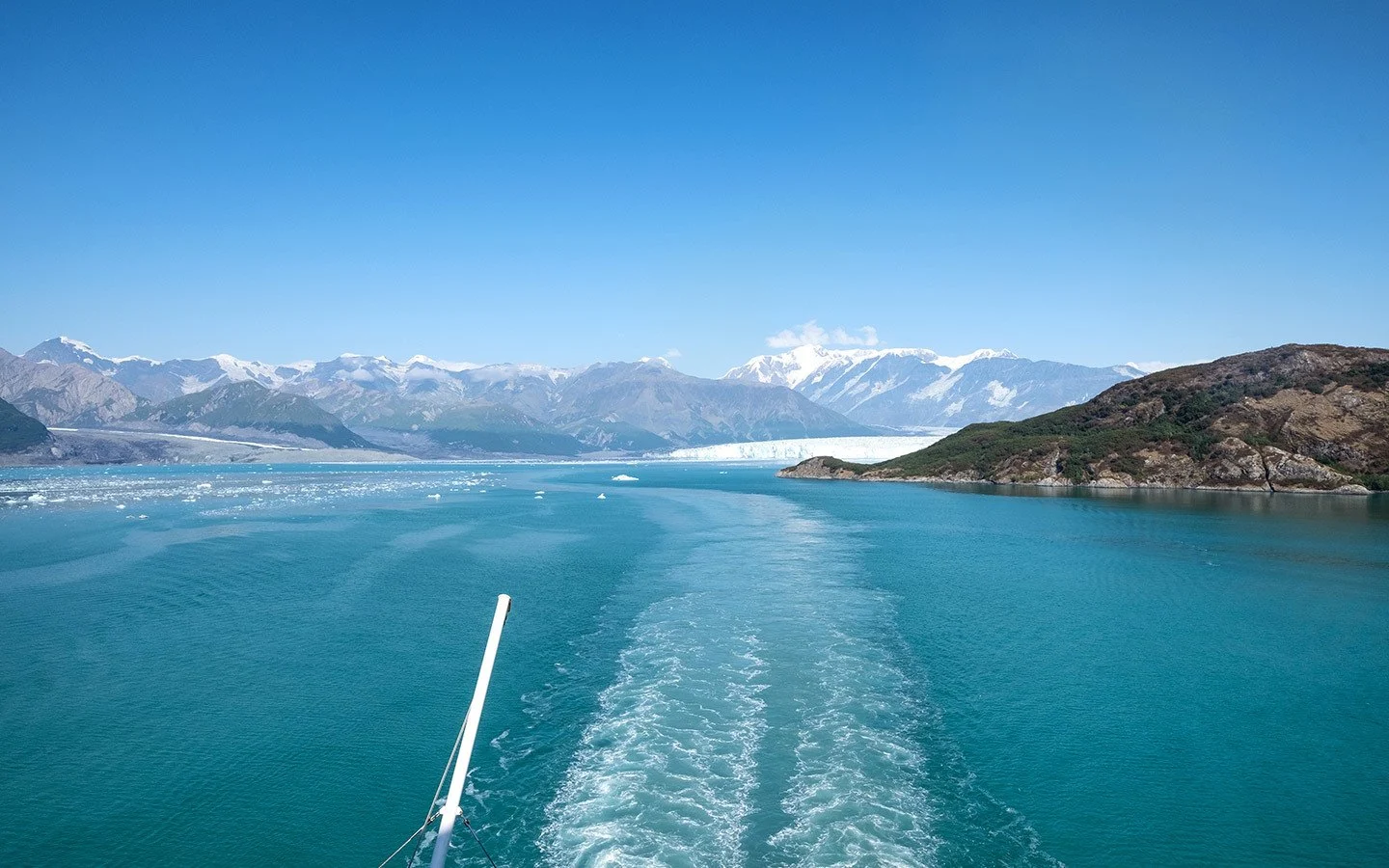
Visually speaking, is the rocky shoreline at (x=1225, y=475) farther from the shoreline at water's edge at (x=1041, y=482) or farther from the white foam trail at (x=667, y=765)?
the white foam trail at (x=667, y=765)

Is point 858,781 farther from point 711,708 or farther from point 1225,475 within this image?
point 1225,475

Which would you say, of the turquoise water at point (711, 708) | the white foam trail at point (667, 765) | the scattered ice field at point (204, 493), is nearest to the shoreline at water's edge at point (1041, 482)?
the turquoise water at point (711, 708)

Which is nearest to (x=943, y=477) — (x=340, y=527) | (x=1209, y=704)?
(x=340, y=527)

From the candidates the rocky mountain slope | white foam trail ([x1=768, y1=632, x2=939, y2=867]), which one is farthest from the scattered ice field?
the rocky mountain slope

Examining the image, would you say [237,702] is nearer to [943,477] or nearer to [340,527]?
[340,527]

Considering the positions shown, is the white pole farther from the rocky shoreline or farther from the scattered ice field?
the rocky shoreline

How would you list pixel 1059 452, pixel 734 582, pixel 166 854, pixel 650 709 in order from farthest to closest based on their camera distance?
pixel 1059 452 → pixel 734 582 → pixel 650 709 → pixel 166 854
